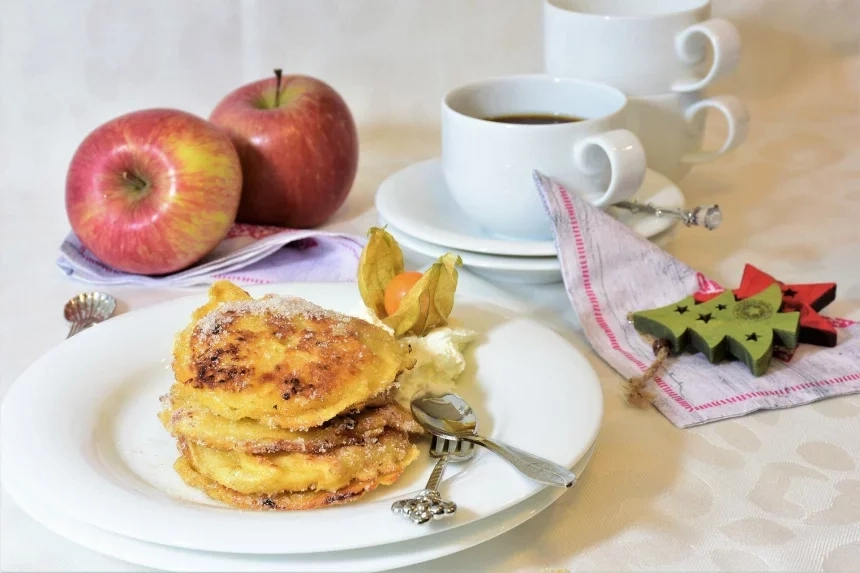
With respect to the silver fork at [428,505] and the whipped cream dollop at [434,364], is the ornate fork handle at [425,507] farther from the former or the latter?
the whipped cream dollop at [434,364]

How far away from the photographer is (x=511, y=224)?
131 cm

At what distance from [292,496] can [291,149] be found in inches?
32.2

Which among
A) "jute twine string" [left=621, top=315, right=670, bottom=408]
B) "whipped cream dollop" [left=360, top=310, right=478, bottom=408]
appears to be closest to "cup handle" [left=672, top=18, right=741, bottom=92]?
"jute twine string" [left=621, top=315, right=670, bottom=408]

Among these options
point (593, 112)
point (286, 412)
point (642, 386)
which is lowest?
point (642, 386)

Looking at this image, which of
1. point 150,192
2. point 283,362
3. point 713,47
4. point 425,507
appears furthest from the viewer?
point 713,47

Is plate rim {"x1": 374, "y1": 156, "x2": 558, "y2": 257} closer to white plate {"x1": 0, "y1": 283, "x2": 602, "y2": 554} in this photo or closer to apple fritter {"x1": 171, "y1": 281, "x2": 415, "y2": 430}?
white plate {"x1": 0, "y1": 283, "x2": 602, "y2": 554}

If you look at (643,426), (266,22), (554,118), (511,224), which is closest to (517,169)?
(511,224)

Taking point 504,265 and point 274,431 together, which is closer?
point 274,431

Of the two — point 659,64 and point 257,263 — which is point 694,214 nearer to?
point 659,64

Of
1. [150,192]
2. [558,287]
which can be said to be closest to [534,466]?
[558,287]

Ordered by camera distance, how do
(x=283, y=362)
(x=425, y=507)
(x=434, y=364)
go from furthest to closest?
(x=434, y=364) → (x=283, y=362) → (x=425, y=507)

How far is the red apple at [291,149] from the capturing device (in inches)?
59.3

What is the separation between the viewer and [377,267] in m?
1.12

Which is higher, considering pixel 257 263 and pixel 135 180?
pixel 135 180
